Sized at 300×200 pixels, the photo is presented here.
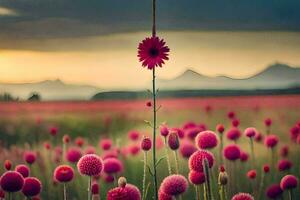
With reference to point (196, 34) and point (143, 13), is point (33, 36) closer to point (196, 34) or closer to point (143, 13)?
point (143, 13)

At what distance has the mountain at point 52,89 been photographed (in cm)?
242

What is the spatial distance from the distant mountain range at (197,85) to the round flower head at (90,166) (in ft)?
0.90

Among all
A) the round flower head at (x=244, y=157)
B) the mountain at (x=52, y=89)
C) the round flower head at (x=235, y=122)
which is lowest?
the round flower head at (x=244, y=157)

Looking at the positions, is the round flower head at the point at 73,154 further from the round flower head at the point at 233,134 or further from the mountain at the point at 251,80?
the round flower head at the point at 233,134

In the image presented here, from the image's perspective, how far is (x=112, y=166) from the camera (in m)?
2.40

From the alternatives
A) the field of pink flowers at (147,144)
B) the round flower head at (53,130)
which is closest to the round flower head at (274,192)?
the field of pink flowers at (147,144)

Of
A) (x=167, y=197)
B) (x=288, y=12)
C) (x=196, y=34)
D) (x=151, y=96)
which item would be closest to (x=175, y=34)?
(x=196, y=34)

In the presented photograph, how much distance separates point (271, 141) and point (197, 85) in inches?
14.9

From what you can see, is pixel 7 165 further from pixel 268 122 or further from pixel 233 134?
pixel 268 122

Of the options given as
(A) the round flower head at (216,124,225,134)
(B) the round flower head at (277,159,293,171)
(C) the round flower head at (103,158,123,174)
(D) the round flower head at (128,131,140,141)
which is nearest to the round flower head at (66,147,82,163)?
(C) the round flower head at (103,158,123,174)

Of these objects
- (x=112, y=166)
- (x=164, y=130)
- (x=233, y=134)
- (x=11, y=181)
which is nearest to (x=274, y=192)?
(x=233, y=134)

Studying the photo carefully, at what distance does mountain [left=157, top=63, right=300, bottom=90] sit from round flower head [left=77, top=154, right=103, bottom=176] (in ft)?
1.48

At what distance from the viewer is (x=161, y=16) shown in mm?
2426

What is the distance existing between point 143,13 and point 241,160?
2.36 ft
